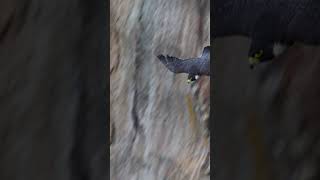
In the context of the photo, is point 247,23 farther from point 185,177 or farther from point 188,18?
point 185,177

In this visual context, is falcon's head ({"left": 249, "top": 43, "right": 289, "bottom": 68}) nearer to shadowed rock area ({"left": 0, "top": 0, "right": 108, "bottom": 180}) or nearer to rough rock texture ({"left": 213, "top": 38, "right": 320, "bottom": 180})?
rough rock texture ({"left": 213, "top": 38, "right": 320, "bottom": 180})

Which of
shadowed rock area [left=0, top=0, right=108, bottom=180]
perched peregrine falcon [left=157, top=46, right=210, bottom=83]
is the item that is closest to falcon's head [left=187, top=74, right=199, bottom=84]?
perched peregrine falcon [left=157, top=46, right=210, bottom=83]

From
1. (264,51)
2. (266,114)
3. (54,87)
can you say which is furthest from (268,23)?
Result: (54,87)

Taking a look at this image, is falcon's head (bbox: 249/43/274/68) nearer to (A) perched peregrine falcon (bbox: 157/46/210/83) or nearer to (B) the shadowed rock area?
(A) perched peregrine falcon (bbox: 157/46/210/83)

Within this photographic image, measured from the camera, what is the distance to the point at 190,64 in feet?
4.22

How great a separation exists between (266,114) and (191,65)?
6.1 inches

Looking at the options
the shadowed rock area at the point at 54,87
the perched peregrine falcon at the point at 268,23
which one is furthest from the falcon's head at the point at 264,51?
the shadowed rock area at the point at 54,87

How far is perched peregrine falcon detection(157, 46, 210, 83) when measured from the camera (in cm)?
128

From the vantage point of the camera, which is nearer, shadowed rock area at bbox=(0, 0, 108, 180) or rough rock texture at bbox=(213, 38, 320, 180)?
rough rock texture at bbox=(213, 38, 320, 180)

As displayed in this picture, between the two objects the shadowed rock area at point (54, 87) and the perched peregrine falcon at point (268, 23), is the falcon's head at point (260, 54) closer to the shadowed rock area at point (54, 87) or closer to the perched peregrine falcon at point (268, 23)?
the perched peregrine falcon at point (268, 23)

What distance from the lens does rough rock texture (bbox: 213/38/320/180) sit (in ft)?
4.00

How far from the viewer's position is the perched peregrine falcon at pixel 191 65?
4.18 feet

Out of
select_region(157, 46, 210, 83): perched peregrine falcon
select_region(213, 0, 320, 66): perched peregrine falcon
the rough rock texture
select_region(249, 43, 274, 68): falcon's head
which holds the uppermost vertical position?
select_region(213, 0, 320, 66): perched peregrine falcon

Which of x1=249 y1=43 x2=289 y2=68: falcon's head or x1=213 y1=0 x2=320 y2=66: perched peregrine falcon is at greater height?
x1=213 y1=0 x2=320 y2=66: perched peregrine falcon
